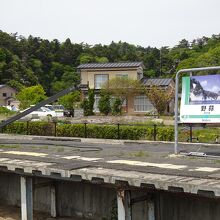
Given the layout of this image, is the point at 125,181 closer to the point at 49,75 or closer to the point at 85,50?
the point at 49,75

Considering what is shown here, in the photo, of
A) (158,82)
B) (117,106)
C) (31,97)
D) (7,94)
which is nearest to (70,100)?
(117,106)

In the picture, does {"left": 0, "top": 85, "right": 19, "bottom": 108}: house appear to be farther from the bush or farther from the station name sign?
the station name sign

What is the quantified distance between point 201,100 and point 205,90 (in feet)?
0.98

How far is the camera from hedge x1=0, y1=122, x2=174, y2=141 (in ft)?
70.6

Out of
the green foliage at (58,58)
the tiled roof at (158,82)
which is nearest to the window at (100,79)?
the tiled roof at (158,82)

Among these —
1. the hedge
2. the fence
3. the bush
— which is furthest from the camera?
the bush

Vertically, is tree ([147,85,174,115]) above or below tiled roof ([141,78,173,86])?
below

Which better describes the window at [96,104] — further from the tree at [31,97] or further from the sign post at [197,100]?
the sign post at [197,100]

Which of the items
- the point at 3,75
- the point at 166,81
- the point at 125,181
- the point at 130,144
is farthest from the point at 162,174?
the point at 3,75

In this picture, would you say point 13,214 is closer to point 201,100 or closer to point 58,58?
point 201,100

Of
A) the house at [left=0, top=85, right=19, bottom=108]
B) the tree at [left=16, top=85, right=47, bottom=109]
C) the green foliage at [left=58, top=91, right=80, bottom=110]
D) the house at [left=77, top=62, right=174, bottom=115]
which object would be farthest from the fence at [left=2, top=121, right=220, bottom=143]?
the house at [left=0, top=85, right=19, bottom=108]

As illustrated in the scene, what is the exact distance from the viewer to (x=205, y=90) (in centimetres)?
1323

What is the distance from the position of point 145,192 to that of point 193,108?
3.79m

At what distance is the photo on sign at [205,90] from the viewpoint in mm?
12898
